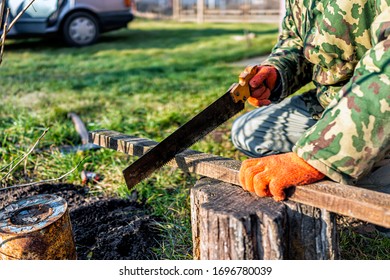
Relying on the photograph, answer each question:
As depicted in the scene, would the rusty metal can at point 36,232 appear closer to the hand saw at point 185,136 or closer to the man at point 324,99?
the hand saw at point 185,136

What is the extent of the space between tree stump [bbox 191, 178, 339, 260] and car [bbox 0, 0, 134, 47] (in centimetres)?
904

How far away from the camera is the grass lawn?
333 centimetres

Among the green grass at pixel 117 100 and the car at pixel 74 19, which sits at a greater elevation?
the car at pixel 74 19

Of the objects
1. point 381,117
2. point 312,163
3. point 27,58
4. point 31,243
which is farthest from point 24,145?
point 27,58

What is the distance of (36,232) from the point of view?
209 centimetres

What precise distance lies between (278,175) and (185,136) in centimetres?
67

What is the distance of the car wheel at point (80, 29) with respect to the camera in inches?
420

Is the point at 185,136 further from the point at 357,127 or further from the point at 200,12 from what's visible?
the point at 200,12

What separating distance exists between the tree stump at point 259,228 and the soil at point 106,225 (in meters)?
0.75

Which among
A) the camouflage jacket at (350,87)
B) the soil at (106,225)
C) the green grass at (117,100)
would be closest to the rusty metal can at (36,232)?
the soil at (106,225)

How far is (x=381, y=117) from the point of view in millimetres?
1777

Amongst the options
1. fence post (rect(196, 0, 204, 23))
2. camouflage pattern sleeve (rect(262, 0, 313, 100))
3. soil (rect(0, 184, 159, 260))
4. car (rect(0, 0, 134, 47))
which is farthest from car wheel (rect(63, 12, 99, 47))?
fence post (rect(196, 0, 204, 23))

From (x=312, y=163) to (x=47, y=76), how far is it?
6.01m
